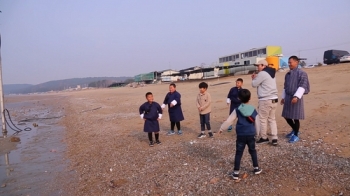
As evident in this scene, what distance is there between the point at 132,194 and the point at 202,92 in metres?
4.13

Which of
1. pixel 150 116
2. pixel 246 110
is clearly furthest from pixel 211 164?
pixel 150 116

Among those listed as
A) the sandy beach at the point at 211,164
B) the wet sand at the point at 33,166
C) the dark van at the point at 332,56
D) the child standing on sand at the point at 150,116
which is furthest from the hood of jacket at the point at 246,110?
the dark van at the point at 332,56

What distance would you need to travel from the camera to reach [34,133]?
12875 millimetres

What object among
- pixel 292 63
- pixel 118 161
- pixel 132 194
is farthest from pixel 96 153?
pixel 292 63

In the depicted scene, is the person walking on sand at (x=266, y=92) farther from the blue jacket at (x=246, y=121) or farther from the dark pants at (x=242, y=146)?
the dark pants at (x=242, y=146)

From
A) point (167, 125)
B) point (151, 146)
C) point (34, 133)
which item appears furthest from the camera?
point (34, 133)

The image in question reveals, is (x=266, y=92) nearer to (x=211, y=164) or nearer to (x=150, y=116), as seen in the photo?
(x=211, y=164)

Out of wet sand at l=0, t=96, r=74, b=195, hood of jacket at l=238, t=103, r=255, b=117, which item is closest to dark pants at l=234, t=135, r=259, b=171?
hood of jacket at l=238, t=103, r=255, b=117

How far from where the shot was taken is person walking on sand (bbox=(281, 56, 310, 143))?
6.15 meters

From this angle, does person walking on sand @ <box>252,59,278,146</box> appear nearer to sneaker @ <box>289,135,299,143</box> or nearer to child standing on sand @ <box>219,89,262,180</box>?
sneaker @ <box>289,135,299,143</box>

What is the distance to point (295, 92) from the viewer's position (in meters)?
6.26

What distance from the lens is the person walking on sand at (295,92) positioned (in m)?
6.15

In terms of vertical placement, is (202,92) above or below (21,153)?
above

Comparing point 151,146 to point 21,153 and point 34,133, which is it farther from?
point 34,133
